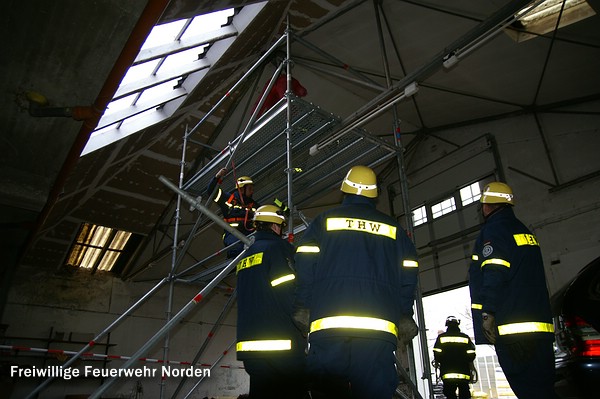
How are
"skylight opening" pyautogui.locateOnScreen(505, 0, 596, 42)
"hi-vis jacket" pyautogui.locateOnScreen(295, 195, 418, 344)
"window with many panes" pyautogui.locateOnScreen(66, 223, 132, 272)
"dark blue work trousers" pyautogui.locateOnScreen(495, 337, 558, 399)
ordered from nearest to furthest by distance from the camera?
"hi-vis jacket" pyautogui.locateOnScreen(295, 195, 418, 344) < "dark blue work trousers" pyautogui.locateOnScreen(495, 337, 558, 399) < "skylight opening" pyautogui.locateOnScreen(505, 0, 596, 42) < "window with many panes" pyautogui.locateOnScreen(66, 223, 132, 272)

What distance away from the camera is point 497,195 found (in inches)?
158

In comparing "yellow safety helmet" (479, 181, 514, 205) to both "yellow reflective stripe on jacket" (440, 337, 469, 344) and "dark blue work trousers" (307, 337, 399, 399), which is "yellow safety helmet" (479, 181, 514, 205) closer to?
"dark blue work trousers" (307, 337, 399, 399)

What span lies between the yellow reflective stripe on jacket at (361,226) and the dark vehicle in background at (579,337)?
1361mm

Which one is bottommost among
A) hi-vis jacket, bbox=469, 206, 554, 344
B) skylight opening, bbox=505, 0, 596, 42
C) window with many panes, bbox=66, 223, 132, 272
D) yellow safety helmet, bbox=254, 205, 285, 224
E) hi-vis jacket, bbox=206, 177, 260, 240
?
hi-vis jacket, bbox=469, 206, 554, 344

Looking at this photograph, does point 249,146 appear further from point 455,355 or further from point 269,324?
point 455,355

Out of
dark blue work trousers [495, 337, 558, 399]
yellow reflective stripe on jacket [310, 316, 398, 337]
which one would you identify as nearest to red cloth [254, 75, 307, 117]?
dark blue work trousers [495, 337, 558, 399]

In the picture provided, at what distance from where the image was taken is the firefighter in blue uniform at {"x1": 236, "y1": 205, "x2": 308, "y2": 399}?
3.20 meters

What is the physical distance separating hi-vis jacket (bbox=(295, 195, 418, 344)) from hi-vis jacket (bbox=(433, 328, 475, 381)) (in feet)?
16.2

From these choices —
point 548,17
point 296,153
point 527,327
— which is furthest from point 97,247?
point 548,17

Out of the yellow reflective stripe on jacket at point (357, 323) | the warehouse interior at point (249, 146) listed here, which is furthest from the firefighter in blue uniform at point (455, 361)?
the yellow reflective stripe on jacket at point (357, 323)

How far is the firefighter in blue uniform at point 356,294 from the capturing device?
7.68 ft

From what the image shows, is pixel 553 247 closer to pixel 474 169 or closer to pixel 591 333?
pixel 474 169

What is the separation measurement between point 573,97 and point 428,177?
4.28 m

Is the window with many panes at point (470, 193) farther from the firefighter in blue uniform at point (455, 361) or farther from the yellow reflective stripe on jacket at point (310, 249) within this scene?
the yellow reflective stripe on jacket at point (310, 249)
